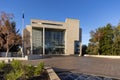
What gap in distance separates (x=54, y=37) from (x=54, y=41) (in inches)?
59.3

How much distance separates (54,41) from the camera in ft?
194

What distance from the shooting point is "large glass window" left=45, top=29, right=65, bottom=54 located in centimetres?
5766

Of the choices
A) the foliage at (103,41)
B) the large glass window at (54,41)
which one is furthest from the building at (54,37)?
the foliage at (103,41)

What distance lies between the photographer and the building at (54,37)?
54750mm

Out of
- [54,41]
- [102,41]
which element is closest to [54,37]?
[54,41]

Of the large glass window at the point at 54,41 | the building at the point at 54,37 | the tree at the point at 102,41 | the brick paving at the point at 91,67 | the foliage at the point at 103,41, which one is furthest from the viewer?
the large glass window at the point at 54,41

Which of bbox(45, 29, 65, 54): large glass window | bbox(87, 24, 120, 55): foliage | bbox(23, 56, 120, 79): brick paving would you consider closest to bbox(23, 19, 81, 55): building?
bbox(45, 29, 65, 54): large glass window

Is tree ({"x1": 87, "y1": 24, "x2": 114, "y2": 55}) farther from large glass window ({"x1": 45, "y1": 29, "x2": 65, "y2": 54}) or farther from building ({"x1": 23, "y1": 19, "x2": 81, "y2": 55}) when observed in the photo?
large glass window ({"x1": 45, "y1": 29, "x2": 65, "y2": 54})

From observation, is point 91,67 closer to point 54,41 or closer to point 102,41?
point 102,41

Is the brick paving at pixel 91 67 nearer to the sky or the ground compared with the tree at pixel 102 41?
nearer to the ground

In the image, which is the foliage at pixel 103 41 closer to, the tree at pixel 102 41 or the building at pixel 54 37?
the tree at pixel 102 41

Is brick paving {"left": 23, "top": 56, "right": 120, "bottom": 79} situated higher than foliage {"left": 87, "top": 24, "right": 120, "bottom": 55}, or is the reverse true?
foliage {"left": 87, "top": 24, "right": 120, "bottom": 55}

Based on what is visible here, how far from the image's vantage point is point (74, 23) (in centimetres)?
6106

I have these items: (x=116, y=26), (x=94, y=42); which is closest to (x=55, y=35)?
(x=94, y=42)
